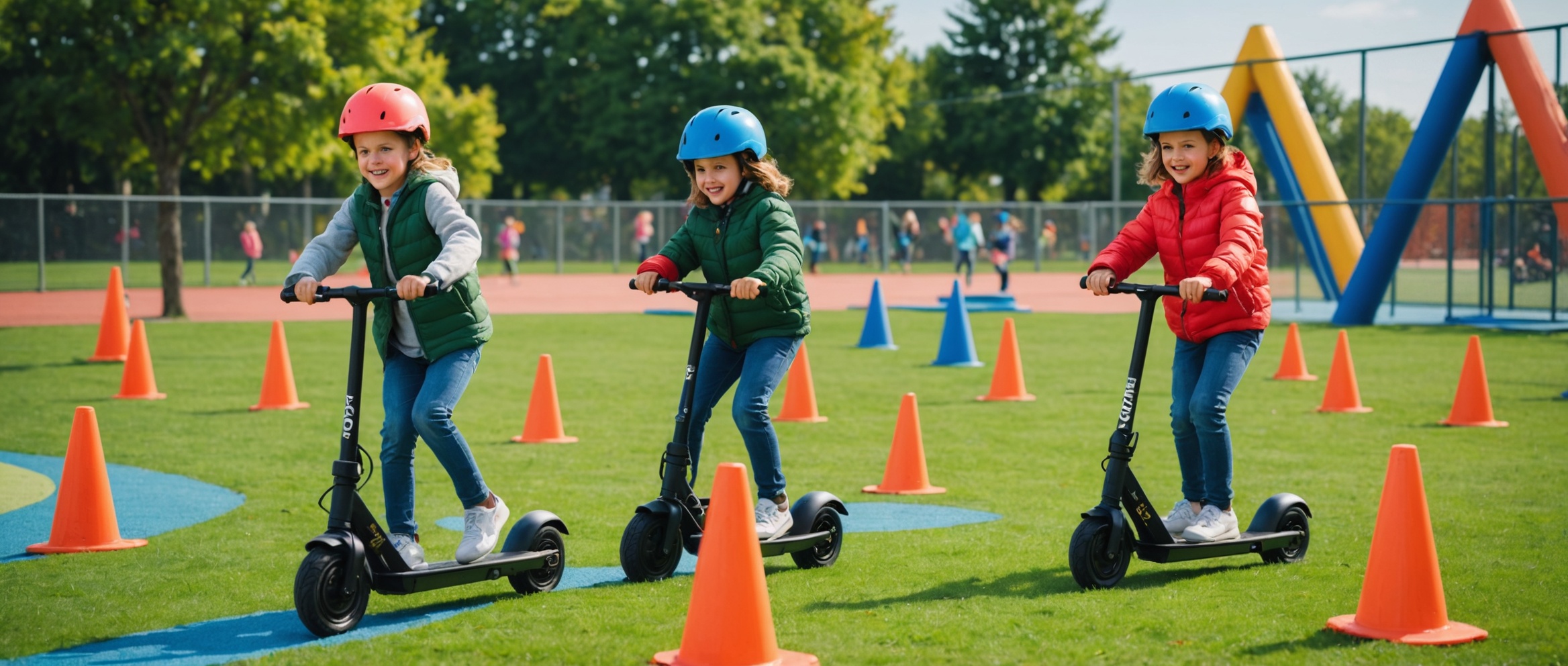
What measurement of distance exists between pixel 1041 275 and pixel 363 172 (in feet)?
137

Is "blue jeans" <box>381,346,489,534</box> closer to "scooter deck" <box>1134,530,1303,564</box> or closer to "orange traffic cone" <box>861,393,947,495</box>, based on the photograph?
"scooter deck" <box>1134,530,1303,564</box>

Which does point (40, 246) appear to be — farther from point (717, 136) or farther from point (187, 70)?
point (717, 136)

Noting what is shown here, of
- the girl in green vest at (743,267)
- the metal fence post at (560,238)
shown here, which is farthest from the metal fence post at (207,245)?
the girl in green vest at (743,267)

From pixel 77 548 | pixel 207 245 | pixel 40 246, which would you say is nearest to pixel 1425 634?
pixel 77 548

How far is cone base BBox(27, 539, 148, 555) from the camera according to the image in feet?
20.9

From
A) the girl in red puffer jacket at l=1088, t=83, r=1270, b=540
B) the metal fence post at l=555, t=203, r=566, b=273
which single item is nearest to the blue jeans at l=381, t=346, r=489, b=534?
the girl in red puffer jacket at l=1088, t=83, r=1270, b=540

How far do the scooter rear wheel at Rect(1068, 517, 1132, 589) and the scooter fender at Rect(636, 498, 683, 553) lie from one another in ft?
4.98

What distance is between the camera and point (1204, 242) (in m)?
5.68

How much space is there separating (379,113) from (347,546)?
61.0 inches

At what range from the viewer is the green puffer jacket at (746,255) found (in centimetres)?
576

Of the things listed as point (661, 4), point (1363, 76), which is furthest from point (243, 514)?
point (661, 4)

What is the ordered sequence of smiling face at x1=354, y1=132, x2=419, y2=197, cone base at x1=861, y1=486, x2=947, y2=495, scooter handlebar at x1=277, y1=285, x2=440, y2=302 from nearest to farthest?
scooter handlebar at x1=277, y1=285, x2=440, y2=302 → smiling face at x1=354, y1=132, x2=419, y2=197 → cone base at x1=861, y1=486, x2=947, y2=495

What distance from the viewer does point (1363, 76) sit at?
25.4m

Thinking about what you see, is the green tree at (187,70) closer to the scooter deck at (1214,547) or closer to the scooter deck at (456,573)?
the scooter deck at (456,573)
